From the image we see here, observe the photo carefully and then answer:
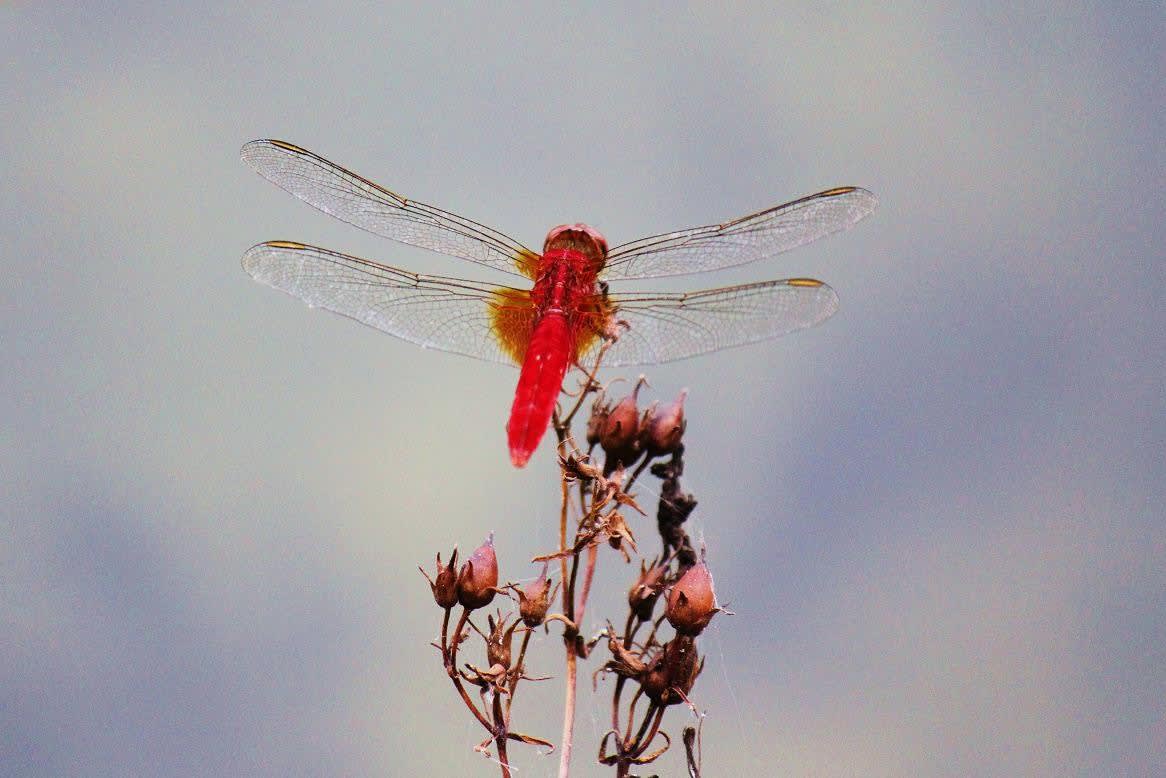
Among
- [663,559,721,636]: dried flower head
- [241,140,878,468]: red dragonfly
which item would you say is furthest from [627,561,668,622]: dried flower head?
[241,140,878,468]: red dragonfly

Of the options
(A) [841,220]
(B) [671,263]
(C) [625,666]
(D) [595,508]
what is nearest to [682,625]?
(C) [625,666]

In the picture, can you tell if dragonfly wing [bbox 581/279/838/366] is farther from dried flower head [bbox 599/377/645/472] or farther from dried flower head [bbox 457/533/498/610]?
dried flower head [bbox 457/533/498/610]

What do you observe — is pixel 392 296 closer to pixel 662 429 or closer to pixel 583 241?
pixel 583 241

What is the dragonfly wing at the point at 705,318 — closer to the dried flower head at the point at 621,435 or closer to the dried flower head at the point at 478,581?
the dried flower head at the point at 621,435

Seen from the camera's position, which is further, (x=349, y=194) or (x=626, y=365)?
(x=349, y=194)

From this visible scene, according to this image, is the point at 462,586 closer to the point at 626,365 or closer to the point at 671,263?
the point at 626,365

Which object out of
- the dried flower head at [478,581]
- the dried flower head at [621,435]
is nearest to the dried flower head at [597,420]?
the dried flower head at [621,435]
